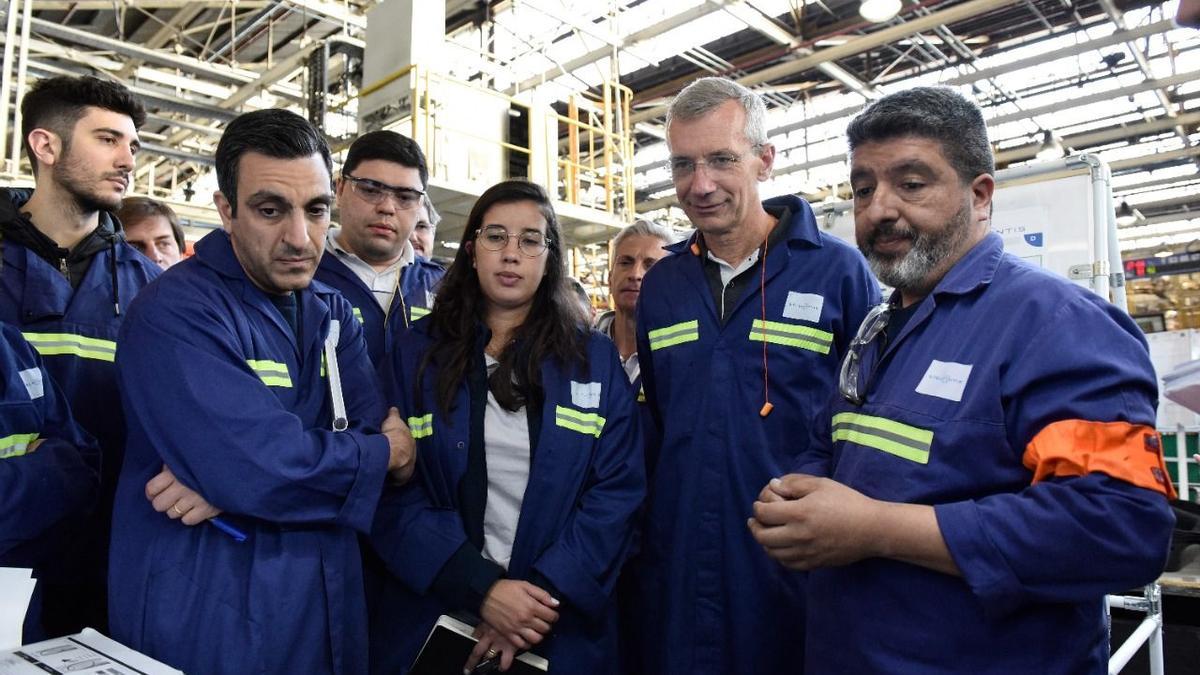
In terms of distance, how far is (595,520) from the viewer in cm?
204

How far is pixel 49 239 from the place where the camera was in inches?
91.9

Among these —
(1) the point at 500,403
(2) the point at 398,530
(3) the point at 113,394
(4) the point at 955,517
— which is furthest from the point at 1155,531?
(3) the point at 113,394

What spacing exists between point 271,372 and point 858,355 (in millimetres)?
1442

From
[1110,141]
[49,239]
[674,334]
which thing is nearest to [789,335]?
[674,334]

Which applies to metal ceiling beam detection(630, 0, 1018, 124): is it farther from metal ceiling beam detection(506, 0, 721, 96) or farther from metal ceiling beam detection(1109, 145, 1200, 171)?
metal ceiling beam detection(1109, 145, 1200, 171)

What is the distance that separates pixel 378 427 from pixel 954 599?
1422mm

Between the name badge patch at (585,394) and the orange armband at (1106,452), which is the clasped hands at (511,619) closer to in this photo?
the name badge patch at (585,394)

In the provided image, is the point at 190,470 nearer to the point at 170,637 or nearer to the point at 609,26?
the point at 170,637

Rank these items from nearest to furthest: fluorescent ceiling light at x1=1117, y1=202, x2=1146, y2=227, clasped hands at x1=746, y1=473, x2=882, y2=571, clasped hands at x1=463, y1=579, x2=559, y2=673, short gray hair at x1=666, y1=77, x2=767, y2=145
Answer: clasped hands at x1=746, y1=473, x2=882, y2=571
clasped hands at x1=463, y1=579, x2=559, y2=673
short gray hair at x1=666, y1=77, x2=767, y2=145
fluorescent ceiling light at x1=1117, y1=202, x2=1146, y2=227

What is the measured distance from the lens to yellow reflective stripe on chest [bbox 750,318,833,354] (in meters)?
2.21

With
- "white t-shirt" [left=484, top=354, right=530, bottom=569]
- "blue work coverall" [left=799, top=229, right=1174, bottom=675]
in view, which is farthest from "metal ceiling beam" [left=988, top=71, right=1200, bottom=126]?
"white t-shirt" [left=484, top=354, right=530, bottom=569]

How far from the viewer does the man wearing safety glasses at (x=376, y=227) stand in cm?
274

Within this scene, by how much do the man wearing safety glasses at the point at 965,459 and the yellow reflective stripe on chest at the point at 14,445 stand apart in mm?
1766

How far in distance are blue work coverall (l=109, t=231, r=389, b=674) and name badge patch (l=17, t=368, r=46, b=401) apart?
1.01 feet
